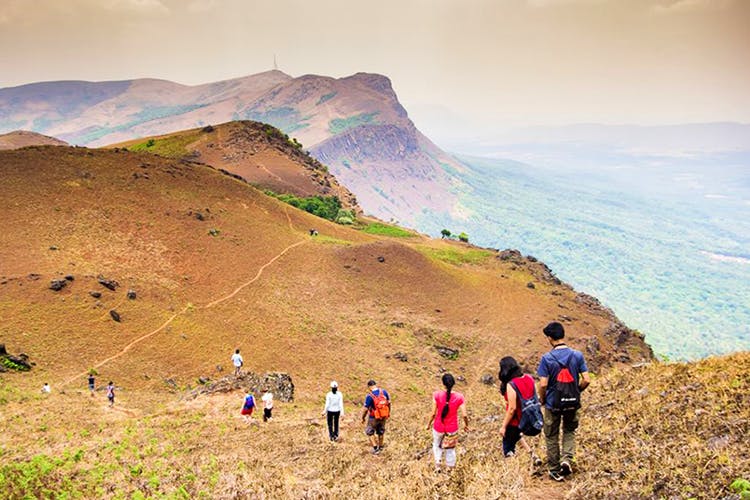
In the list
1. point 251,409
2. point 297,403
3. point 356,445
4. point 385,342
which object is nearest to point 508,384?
point 356,445

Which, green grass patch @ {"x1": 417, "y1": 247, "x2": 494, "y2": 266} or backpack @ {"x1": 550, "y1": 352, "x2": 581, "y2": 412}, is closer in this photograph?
backpack @ {"x1": 550, "y1": 352, "x2": 581, "y2": 412}

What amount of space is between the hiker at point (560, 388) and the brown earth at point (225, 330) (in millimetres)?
715

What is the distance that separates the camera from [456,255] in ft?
179

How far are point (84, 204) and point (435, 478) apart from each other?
3822 centimetres

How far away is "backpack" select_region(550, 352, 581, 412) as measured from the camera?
6.66 metres

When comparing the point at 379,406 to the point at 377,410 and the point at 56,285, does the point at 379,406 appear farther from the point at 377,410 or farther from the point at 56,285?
the point at 56,285

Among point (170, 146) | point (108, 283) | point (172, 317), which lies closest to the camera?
point (172, 317)

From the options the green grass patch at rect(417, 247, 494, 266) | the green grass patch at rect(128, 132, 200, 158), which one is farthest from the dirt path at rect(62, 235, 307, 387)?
the green grass patch at rect(128, 132, 200, 158)

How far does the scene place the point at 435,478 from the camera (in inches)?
298

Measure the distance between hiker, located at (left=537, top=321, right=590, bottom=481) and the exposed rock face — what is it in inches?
585

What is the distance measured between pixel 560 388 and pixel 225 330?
78.6 feet

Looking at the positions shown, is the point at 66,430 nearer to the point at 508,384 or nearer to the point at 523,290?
the point at 508,384

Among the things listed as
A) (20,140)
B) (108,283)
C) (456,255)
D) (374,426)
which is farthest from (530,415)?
(20,140)

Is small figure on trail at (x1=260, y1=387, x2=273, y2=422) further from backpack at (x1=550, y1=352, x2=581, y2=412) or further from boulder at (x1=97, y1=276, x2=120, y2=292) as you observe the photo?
boulder at (x1=97, y1=276, x2=120, y2=292)
